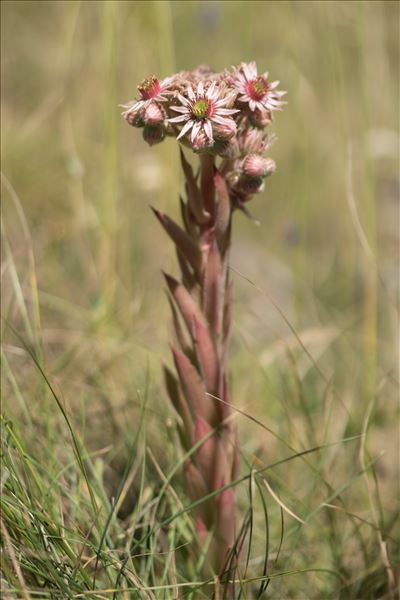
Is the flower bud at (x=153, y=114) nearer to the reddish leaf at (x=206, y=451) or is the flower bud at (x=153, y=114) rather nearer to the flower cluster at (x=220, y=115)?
the flower cluster at (x=220, y=115)

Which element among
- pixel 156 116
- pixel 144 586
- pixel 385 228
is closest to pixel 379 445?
pixel 144 586

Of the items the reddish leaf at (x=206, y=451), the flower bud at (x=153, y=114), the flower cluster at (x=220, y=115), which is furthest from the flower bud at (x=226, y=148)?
the reddish leaf at (x=206, y=451)

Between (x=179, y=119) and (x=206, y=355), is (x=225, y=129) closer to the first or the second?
(x=179, y=119)

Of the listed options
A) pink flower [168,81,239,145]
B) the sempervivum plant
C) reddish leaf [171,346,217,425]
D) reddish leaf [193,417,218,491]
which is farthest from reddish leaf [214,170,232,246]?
reddish leaf [193,417,218,491]

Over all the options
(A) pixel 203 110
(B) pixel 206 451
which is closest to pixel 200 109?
(A) pixel 203 110

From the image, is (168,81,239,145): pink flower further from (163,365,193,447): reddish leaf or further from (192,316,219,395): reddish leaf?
(163,365,193,447): reddish leaf

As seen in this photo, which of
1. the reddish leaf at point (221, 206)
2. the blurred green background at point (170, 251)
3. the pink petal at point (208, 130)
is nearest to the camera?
the pink petal at point (208, 130)

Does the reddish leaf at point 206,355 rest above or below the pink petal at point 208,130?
below
